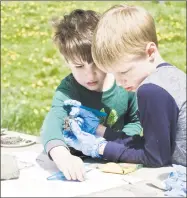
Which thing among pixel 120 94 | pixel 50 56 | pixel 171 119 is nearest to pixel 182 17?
pixel 50 56

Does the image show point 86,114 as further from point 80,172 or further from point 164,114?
point 164,114

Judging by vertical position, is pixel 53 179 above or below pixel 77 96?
below

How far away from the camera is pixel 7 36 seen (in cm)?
651

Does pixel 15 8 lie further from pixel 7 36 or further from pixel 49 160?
pixel 49 160

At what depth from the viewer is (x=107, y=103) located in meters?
2.64

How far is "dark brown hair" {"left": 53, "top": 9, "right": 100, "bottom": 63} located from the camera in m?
2.47

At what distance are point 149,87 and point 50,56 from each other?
12.4 ft

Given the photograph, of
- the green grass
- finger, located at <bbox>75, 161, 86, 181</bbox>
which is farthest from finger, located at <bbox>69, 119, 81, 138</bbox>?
the green grass

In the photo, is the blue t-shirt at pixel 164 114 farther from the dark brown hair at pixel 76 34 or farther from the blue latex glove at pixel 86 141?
the dark brown hair at pixel 76 34

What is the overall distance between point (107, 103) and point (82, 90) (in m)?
0.13

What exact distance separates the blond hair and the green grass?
1431mm

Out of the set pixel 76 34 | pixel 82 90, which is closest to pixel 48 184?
pixel 82 90

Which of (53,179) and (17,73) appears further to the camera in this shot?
(17,73)

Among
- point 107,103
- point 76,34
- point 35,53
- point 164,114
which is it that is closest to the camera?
point 164,114
